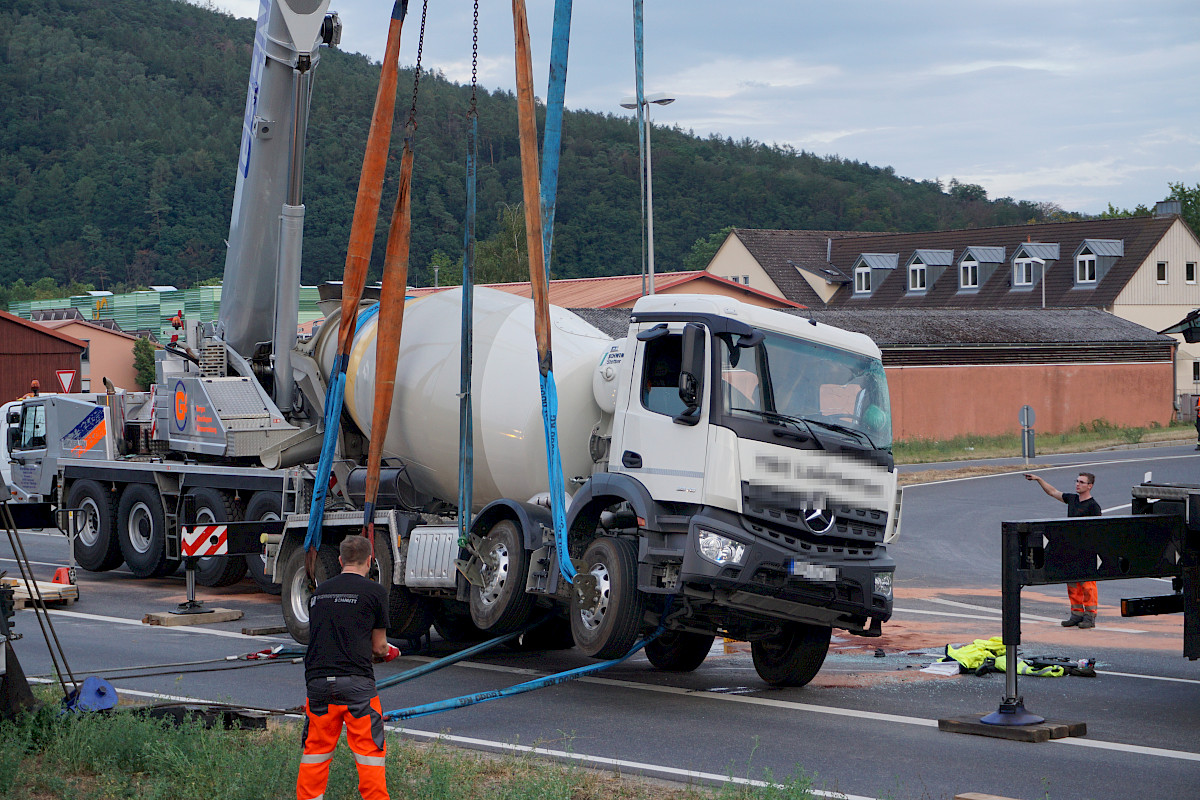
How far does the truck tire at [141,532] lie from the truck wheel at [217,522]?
3.10 ft

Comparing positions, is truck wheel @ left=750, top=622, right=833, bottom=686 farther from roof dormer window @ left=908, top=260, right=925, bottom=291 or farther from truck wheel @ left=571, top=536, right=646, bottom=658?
roof dormer window @ left=908, top=260, right=925, bottom=291

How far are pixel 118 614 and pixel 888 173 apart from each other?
14575cm

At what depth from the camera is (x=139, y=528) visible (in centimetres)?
2030

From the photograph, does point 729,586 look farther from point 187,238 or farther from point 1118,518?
point 187,238

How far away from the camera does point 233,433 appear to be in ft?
58.7

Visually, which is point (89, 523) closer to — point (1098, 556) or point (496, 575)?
point (496, 575)

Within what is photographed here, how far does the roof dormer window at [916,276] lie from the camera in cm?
7719

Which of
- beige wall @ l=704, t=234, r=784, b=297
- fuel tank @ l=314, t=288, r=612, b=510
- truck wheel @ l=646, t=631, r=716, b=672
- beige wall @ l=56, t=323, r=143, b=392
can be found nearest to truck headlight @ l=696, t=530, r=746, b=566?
fuel tank @ l=314, t=288, r=612, b=510

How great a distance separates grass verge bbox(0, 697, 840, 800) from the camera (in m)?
7.31

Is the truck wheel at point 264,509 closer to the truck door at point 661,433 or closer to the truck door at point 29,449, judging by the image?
the truck door at point 661,433

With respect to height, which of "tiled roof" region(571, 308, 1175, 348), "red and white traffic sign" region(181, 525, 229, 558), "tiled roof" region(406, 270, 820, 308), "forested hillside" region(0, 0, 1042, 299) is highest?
"forested hillside" region(0, 0, 1042, 299)

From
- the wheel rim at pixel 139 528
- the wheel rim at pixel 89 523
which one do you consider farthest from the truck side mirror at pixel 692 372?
the wheel rim at pixel 89 523

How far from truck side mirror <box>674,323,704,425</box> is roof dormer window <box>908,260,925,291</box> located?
227 feet

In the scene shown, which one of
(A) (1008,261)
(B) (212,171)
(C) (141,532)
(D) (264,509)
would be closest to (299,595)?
(D) (264,509)
